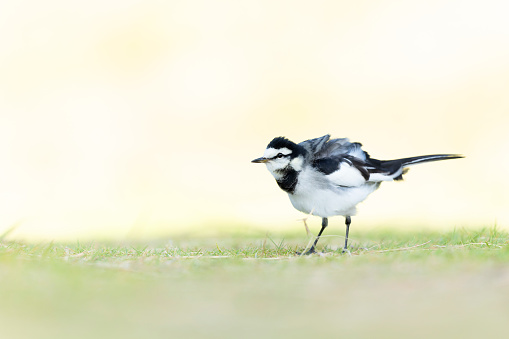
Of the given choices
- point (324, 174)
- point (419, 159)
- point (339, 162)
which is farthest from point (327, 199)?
point (419, 159)

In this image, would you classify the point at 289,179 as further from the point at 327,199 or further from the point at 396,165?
the point at 396,165

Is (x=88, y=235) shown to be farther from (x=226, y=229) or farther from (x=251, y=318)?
(x=251, y=318)

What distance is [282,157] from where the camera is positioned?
22.0ft

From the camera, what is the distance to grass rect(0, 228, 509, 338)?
3250 millimetres

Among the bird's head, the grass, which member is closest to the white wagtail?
the bird's head

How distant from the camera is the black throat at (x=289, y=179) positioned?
6633 millimetres

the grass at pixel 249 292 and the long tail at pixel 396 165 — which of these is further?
the long tail at pixel 396 165

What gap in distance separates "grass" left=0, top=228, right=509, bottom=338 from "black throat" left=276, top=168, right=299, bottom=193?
113cm

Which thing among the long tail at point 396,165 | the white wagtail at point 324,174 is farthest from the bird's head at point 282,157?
the long tail at point 396,165

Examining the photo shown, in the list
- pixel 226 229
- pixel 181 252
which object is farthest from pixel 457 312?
pixel 226 229

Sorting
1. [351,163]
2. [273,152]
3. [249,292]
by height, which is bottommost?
[249,292]

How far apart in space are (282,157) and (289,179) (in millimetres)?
274

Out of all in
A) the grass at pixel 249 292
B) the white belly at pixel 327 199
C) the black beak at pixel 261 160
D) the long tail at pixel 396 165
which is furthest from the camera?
the long tail at pixel 396 165

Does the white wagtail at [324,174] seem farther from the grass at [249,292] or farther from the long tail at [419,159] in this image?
the grass at [249,292]
